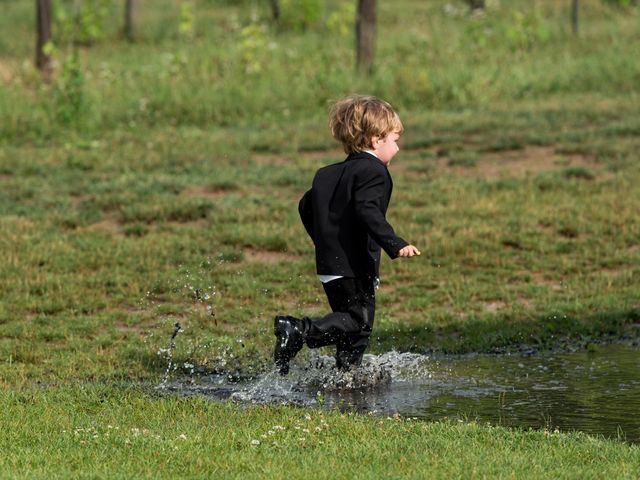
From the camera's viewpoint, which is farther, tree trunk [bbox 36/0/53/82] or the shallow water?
tree trunk [bbox 36/0/53/82]

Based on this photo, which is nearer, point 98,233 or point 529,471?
point 529,471

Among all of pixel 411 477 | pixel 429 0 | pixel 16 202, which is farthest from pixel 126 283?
pixel 429 0

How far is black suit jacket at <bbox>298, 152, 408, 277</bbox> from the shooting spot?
738 cm

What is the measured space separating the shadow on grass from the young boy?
1.27m

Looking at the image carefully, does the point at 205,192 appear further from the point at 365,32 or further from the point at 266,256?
the point at 365,32

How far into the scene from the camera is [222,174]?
1475 centimetres

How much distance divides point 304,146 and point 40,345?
783 centimetres

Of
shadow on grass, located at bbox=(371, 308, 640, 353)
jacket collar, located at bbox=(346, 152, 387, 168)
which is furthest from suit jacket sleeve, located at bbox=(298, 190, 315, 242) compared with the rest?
shadow on grass, located at bbox=(371, 308, 640, 353)

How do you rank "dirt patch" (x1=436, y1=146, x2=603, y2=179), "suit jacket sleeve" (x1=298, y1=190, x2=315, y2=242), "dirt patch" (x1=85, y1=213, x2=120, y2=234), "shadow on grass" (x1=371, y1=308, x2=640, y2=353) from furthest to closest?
"dirt patch" (x1=436, y1=146, x2=603, y2=179), "dirt patch" (x1=85, y1=213, x2=120, y2=234), "shadow on grass" (x1=371, y1=308, x2=640, y2=353), "suit jacket sleeve" (x1=298, y1=190, x2=315, y2=242)

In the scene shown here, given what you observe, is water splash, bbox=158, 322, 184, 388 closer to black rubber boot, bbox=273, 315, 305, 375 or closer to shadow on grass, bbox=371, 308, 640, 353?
black rubber boot, bbox=273, 315, 305, 375

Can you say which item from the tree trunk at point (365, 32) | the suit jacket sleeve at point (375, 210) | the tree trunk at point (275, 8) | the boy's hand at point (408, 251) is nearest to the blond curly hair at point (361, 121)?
the suit jacket sleeve at point (375, 210)

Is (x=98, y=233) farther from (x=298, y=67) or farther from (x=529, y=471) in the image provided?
(x=298, y=67)

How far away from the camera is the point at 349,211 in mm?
7453

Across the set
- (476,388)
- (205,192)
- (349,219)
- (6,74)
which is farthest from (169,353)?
(6,74)
